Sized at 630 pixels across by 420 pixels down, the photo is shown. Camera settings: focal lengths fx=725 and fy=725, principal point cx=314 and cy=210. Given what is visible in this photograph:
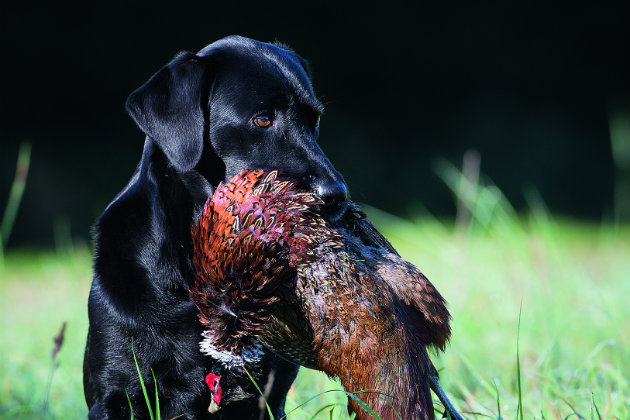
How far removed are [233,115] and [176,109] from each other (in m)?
0.19

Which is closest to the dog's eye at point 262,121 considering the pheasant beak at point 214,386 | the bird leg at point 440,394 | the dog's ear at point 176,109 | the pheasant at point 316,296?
the dog's ear at point 176,109

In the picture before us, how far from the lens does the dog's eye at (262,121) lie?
2271 millimetres

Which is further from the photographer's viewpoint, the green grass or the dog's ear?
the green grass

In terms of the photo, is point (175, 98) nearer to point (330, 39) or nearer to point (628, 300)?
point (628, 300)

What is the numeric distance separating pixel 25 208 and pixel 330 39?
3755mm

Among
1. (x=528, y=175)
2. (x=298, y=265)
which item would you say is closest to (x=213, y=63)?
(x=298, y=265)

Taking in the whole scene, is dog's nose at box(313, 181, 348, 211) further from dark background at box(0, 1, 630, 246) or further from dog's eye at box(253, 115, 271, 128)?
dark background at box(0, 1, 630, 246)

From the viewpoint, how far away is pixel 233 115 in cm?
226

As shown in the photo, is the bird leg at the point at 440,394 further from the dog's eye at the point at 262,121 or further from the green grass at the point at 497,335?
the dog's eye at the point at 262,121

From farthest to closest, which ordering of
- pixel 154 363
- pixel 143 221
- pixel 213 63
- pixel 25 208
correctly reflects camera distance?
pixel 25 208 → pixel 213 63 → pixel 143 221 → pixel 154 363

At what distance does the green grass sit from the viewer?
2.23 metres

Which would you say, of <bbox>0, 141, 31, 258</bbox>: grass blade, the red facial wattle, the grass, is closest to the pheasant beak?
the red facial wattle

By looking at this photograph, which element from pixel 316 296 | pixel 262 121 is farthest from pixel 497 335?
pixel 316 296

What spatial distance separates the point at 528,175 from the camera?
7531 millimetres
